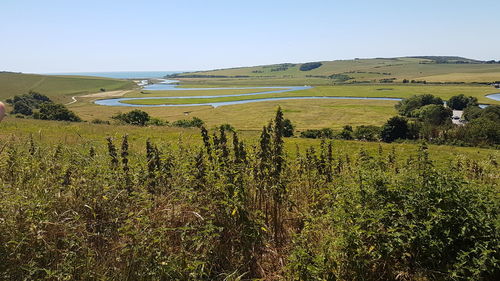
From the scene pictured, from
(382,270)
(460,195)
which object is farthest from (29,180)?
(460,195)

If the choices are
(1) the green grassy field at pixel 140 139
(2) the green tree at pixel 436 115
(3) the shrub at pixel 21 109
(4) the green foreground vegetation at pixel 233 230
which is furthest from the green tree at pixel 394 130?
(3) the shrub at pixel 21 109

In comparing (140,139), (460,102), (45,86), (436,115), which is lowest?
(436,115)

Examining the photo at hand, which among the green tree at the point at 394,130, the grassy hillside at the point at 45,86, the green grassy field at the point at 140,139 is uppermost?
the grassy hillside at the point at 45,86

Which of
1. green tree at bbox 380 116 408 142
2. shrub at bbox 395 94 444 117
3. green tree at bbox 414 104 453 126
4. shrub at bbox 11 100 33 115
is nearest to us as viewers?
green tree at bbox 380 116 408 142

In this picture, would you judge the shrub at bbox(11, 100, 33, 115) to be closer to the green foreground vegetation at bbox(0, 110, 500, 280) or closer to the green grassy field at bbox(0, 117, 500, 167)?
the green grassy field at bbox(0, 117, 500, 167)

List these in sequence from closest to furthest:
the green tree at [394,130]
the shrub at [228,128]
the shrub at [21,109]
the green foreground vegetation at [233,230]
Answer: the green foreground vegetation at [233,230], the shrub at [228,128], the green tree at [394,130], the shrub at [21,109]

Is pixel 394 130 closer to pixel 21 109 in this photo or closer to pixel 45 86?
pixel 21 109

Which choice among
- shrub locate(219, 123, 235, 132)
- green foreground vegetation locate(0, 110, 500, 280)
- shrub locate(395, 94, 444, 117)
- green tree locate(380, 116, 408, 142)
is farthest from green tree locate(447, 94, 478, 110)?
green foreground vegetation locate(0, 110, 500, 280)

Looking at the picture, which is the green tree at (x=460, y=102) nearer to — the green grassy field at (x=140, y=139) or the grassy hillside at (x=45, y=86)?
the green grassy field at (x=140, y=139)

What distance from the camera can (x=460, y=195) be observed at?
452cm

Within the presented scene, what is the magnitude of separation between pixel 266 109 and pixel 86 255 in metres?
96.7

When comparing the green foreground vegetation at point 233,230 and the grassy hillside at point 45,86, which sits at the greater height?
the grassy hillside at point 45,86

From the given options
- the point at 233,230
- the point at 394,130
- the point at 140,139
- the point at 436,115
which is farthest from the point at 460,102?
the point at 233,230

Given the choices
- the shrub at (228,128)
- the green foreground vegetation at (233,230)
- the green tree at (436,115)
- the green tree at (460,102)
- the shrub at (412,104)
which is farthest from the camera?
the green tree at (460,102)
